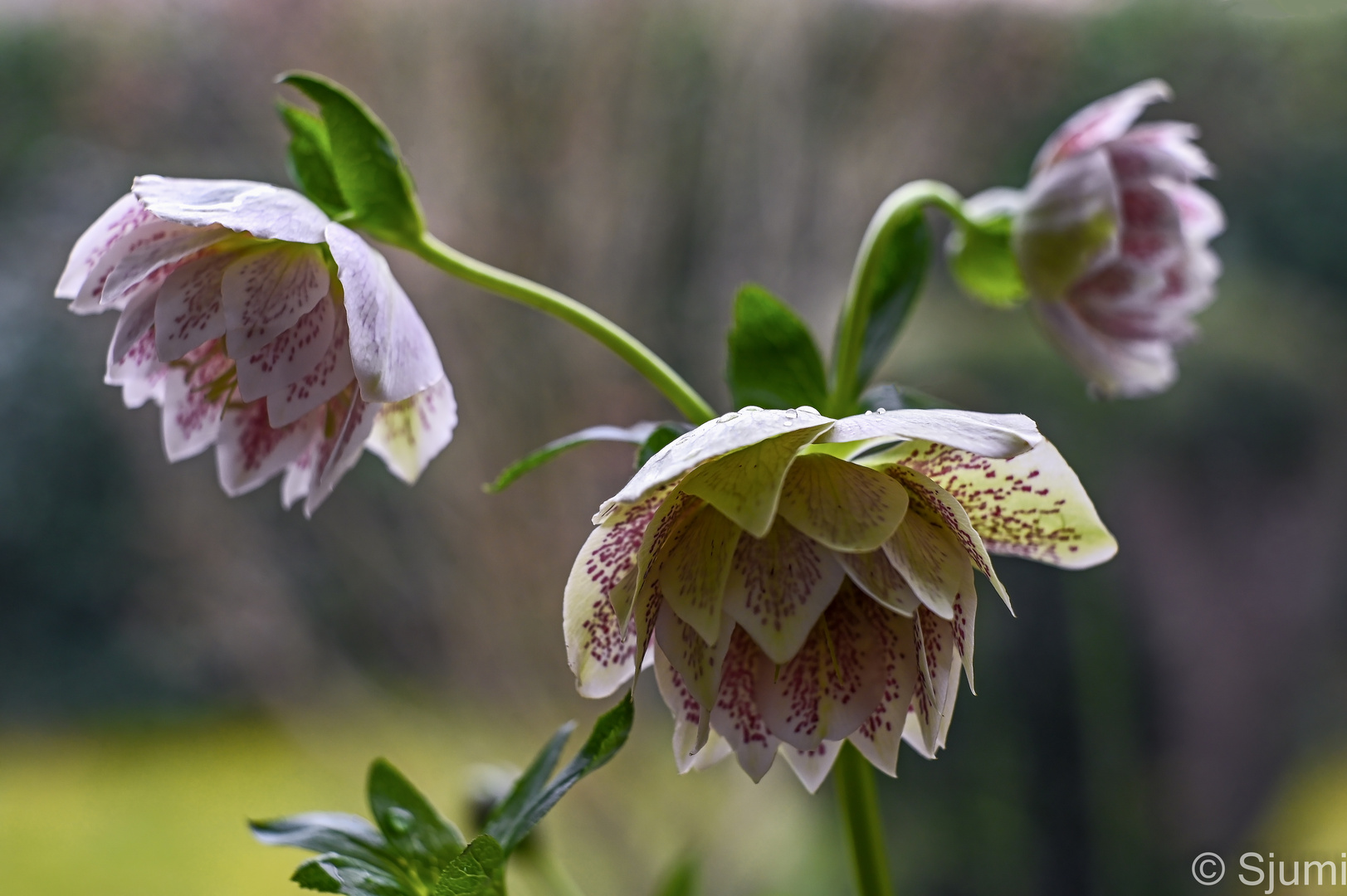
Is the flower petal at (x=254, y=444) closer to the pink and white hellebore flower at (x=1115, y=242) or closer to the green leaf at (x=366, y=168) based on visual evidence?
the green leaf at (x=366, y=168)

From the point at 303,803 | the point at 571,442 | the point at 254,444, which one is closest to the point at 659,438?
the point at 571,442

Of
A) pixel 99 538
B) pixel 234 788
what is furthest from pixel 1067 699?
pixel 99 538

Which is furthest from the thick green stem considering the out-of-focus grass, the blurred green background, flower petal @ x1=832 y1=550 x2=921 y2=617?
the out-of-focus grass

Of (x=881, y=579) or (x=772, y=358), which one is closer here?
(x=881, y=579)

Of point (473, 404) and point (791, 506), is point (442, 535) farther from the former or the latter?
point (791, 506)

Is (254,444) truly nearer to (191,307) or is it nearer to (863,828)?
(191,307)

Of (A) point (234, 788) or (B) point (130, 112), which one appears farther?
(A) point (234, 788)

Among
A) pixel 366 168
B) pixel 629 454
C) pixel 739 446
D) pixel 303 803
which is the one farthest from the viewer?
pixel 303 803
